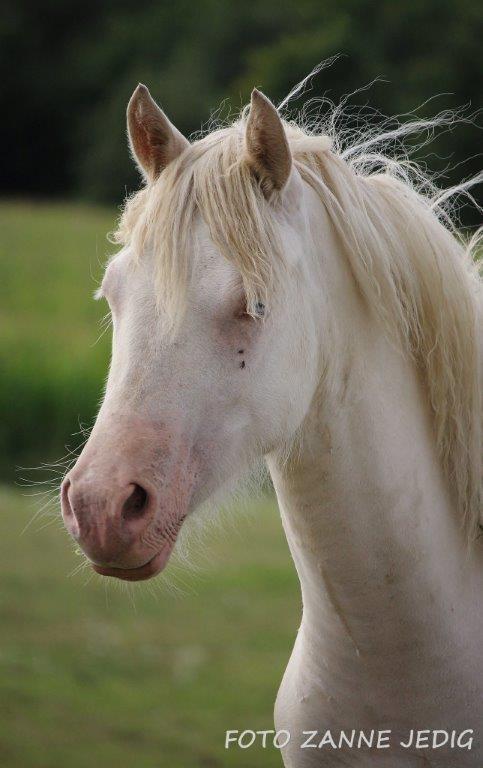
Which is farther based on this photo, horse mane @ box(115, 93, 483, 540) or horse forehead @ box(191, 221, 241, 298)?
horse mane @ box(115, 93, 483, 540)

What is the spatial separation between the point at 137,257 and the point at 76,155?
26.3 meters

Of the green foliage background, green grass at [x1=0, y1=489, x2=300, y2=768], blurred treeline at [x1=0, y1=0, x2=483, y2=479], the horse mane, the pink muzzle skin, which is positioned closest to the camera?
the pink muzzle skin

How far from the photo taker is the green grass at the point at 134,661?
15.6 feet

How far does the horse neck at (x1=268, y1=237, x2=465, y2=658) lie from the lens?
6.51 ft

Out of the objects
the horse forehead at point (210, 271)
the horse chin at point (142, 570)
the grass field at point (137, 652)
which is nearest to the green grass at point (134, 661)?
the grass field at point (137, 652)

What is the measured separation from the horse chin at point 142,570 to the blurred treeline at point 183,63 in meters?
14.0

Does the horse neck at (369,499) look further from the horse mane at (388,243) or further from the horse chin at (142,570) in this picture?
the horse chin at (142,570)

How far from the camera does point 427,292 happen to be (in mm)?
2082

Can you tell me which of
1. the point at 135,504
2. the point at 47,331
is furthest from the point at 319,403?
the point at 47,331

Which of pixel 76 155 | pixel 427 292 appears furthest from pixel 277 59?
pixel 427 292

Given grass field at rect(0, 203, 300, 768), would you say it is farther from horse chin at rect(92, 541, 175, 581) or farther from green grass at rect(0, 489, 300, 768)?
horse chin at rect(92, 541, 175, 581)

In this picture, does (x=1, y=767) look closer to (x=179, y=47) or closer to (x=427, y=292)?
(x=427, y=292)

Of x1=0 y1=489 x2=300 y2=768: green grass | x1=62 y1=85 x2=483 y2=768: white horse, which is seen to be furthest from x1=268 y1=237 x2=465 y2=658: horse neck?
x1=0 y1=489 x2=300 y2=768: green grass

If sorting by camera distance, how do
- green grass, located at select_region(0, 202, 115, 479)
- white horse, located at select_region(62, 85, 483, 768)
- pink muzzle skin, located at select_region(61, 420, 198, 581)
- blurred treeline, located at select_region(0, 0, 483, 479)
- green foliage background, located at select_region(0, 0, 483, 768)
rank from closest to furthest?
pink muzzle skin, located at select_region(61, 420, 198, 581), white horse, located at select_region(62, 85, 483, 768), green foliage background, located at select_region(0, 0, 483, 768), green grass, located at select_region(0, 202, 115, 479), blurred treeline, located at select_region(0, 0, 483, 479)
